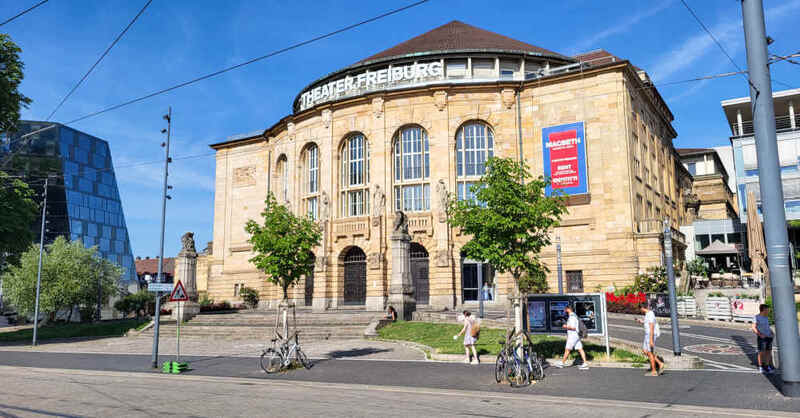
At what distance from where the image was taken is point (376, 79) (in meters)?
43.4

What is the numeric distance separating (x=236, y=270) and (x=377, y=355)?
107 ft

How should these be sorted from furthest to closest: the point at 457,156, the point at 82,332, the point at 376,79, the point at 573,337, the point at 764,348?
the point at 376,79 < the point at 457,156 < the point at 82,332 < the point at 573,337 < the point at 764,348

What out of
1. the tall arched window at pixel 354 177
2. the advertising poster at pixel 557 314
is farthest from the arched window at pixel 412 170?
the advertising poster at pixel 557 314

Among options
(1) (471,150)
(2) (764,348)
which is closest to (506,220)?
(2) (764,348)

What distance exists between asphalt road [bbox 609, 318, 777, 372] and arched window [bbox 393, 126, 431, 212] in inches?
681

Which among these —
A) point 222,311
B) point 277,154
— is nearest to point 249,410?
point 222,311

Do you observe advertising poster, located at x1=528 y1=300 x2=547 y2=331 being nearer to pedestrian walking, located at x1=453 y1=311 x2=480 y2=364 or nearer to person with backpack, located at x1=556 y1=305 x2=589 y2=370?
person with backpack, located at x1=556 y1=305 x2=589 y2=370

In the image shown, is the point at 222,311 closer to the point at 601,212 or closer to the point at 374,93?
the point at 374,93

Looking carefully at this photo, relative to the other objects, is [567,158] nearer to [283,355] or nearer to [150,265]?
[283,355]

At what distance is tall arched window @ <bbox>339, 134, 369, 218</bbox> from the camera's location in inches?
1647

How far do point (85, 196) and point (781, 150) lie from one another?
9101 centimetres

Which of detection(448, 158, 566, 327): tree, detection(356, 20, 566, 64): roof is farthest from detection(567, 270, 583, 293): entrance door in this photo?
detection(448, 158, 566, 327): tree

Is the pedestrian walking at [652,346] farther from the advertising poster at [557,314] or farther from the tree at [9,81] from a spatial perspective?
the tree at [9,81]

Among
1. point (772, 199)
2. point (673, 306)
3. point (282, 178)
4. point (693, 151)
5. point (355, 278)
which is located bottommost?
point (673, 306)
